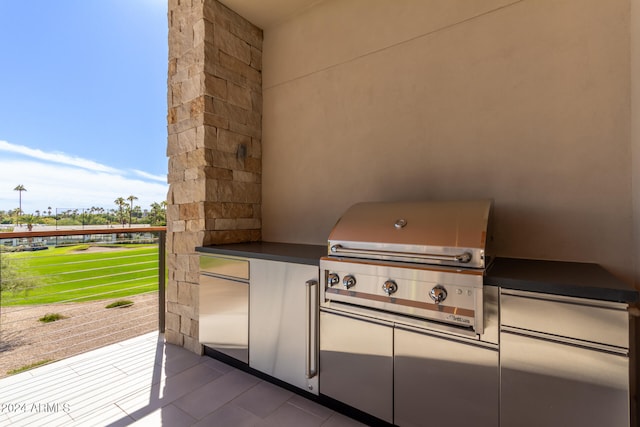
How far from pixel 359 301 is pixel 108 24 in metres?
12.6

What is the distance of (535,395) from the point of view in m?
1.05

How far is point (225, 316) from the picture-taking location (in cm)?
209

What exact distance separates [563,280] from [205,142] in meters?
2.43

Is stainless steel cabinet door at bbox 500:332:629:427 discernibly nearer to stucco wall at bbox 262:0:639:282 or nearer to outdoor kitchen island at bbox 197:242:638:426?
outdoor kitchen island at bbox 197:242:638:426

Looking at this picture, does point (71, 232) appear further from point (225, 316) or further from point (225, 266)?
point (225, 316)

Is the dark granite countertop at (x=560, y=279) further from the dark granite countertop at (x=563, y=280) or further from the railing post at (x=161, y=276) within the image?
the railing post at (x=161, y=276)

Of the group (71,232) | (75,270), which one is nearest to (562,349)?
(71,232)

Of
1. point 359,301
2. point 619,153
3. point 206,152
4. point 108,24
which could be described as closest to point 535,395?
point 359,301

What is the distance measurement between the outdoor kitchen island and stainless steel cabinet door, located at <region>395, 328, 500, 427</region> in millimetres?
34

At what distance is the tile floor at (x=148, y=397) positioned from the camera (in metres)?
1.55

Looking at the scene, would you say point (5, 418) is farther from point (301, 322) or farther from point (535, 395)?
point (535, 395)

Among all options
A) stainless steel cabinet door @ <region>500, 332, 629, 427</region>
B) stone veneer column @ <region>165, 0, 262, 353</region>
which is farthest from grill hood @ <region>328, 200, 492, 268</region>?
stone veneer column @ <region>165, 0, 262, 353</region>

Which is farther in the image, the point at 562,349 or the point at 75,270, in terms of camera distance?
the point at 75,270

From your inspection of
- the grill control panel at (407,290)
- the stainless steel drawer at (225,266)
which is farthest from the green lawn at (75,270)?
the grill control panel at (407,290)
